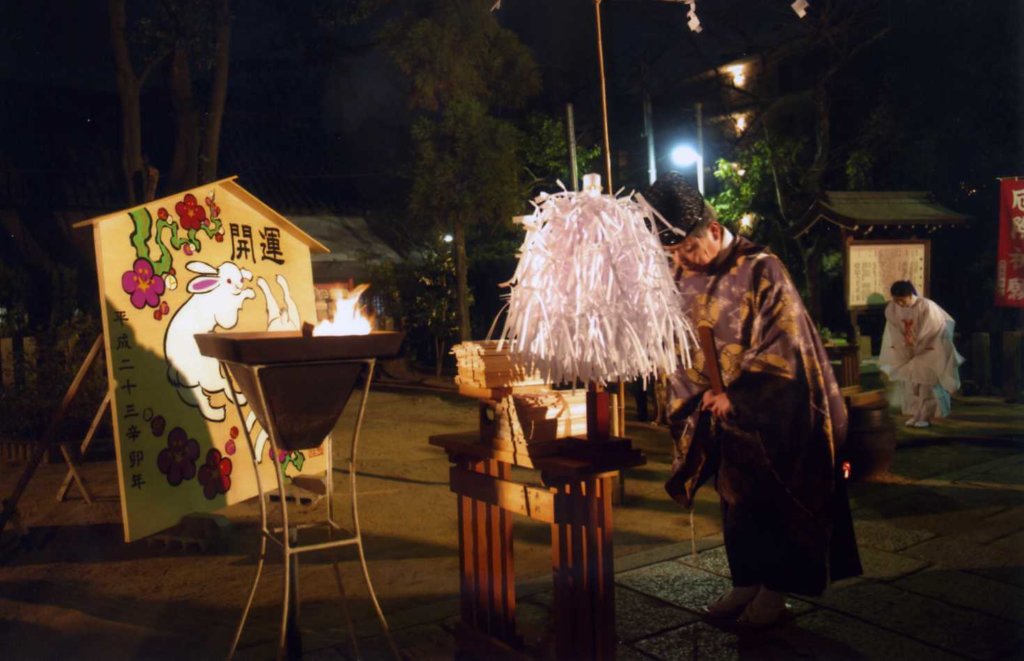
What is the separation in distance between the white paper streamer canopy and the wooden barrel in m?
4.83

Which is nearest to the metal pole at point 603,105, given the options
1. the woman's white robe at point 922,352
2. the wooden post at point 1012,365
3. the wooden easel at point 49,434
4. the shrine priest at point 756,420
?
the shrine priest at point 756,420

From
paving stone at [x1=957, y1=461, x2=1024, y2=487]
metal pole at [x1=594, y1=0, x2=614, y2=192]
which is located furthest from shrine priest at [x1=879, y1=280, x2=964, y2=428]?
metal pole at [x1=594, y1=0, x2=614, y2=192]

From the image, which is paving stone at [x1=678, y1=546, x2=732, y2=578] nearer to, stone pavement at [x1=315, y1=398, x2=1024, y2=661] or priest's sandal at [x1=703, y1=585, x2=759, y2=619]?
stone pavement at [x1=315, y1=398, x2=1024, y2=661]

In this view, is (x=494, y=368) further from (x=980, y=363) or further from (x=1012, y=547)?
(x=980, y=363)

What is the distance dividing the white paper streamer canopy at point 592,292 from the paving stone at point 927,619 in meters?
2.23

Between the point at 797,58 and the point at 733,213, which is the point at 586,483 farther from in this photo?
the point at 797,58

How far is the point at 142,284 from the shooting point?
217 inches

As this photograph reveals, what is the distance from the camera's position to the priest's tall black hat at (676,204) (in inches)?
Result: 164

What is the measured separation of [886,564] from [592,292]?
3.52 m

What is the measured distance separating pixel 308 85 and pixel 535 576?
1998 cm

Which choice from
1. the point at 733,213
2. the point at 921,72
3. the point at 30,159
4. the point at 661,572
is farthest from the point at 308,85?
the point at 661,572

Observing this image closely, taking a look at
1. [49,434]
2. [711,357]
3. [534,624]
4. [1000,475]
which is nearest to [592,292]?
[711,357]

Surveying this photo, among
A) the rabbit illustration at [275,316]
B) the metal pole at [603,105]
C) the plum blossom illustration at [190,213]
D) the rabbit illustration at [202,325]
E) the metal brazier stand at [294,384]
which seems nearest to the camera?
the metal brazier stand at [294,384]

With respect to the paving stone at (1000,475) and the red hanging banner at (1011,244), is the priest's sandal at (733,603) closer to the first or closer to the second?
the paving stone at (1000,475)
